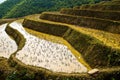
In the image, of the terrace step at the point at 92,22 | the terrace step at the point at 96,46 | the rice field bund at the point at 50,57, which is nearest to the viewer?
the terrace step at the point at 96,46

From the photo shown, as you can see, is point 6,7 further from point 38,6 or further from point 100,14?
point 100,14

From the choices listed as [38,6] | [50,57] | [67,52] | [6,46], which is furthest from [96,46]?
[38,6]

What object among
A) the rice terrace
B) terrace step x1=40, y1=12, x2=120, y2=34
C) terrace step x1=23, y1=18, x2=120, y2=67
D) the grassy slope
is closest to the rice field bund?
the rice terrace

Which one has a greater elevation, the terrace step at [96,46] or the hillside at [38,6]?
the terrace step at [96,46]

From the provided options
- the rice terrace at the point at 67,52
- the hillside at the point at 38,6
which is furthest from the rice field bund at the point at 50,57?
the hillside at the point at 38,6

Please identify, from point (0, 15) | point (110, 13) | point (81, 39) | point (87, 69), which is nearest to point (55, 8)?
point (0, 15)

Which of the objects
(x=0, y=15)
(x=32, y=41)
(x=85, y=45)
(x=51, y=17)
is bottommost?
(x=0, y=15)

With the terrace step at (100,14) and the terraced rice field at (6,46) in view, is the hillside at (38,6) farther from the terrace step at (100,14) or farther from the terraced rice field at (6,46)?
the terraced rice field at (6,46)

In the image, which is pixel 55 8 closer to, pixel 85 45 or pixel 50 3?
pixel 50 3
